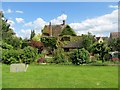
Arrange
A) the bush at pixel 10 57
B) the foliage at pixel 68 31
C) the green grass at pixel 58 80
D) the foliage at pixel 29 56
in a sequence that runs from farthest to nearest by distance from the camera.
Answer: the foliage at pixel 68 31 < the foliage at pixel 29 56 < the bush at pixel 10 57 < the green grass at pixel 58 80

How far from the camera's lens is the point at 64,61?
31906 mm

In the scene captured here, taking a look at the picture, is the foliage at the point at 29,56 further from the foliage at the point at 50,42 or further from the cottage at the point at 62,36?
the cottage at the point at 62,36

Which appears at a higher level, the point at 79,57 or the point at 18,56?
the point at 18,56

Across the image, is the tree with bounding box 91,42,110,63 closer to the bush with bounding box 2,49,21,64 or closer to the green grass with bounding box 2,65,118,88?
the bush with bounding box 2,49,21,64

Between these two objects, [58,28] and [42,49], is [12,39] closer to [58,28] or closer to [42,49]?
[42,49]

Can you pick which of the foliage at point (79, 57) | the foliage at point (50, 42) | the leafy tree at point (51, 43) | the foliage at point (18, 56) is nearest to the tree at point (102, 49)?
the foliage at point (79, 57)

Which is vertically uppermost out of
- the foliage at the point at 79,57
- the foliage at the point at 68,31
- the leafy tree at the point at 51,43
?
the foliage at the point at 68,31

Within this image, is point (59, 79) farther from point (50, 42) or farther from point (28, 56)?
point (50, 42)

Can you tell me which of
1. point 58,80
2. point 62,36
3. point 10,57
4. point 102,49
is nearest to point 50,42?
point 62,36

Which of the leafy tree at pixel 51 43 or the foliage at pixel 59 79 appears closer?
the foliage at pixel 59 79

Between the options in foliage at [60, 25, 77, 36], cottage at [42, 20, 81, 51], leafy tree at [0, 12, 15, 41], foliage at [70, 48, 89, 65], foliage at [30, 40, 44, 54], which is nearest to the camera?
foliage at [70, 48, 89, 65]

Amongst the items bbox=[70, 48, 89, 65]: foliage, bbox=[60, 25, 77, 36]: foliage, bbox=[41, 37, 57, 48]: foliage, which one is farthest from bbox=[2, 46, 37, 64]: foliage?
bbox=[60, 25, 77, 36]: foliage

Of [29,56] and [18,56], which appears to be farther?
[29,56]

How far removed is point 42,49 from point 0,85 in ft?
137
